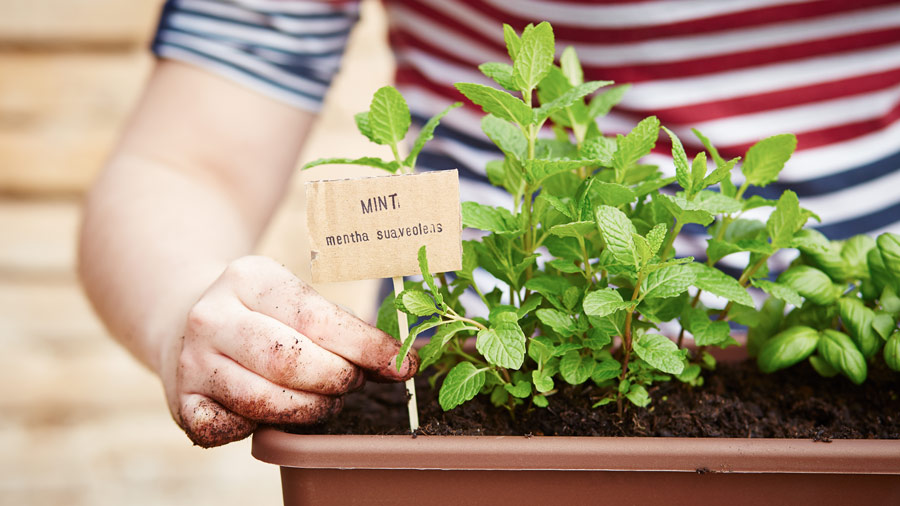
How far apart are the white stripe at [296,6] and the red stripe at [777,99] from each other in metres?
0.44

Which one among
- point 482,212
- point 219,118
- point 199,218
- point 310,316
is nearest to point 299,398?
point 310,316

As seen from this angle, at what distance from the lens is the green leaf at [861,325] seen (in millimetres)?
590

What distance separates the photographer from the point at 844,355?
23.2 inches

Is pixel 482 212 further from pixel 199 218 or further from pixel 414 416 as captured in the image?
pixel 199 218

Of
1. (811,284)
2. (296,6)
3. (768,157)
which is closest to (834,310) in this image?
(811,284)

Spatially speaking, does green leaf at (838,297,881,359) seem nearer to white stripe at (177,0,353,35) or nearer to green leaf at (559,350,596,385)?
green leaf at (559,350,596,385)

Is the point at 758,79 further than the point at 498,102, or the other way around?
the point at 758,79

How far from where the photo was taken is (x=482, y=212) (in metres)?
0.56

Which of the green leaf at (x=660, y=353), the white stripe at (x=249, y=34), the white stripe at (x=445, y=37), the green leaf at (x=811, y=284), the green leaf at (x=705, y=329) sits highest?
the white stripe at (x=445, y=37)

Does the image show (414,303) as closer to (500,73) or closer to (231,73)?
(500,73)

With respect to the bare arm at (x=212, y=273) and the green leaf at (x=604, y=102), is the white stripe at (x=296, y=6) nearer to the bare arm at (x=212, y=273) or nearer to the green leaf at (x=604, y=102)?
the bare arm at (x=212, y=273)

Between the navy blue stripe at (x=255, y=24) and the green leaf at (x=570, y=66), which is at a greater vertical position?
the green leaf at (x=570, y=66)

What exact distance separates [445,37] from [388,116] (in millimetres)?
524

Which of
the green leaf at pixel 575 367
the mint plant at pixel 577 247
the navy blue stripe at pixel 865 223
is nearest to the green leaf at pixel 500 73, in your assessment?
the mint plant at pixel 577 247
